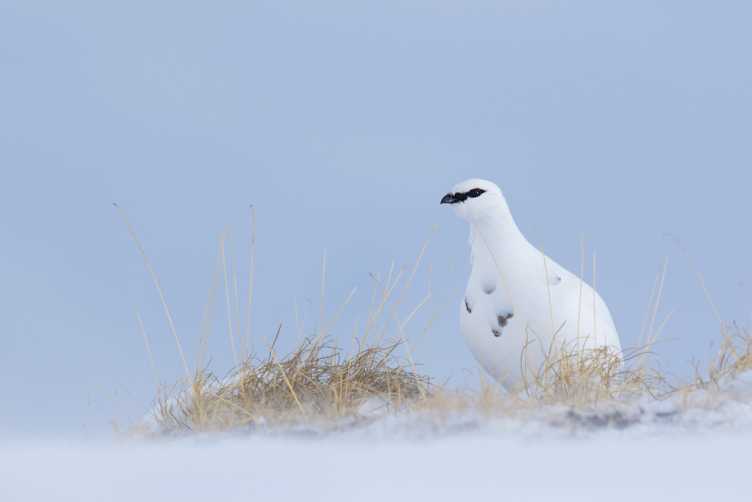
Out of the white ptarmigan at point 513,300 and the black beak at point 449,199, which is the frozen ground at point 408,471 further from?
the black beak at point 449,199

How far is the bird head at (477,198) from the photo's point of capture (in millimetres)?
4934

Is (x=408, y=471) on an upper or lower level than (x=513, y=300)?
lower

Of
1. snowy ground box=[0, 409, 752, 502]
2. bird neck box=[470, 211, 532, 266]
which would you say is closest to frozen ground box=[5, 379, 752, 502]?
snowy ground box=[0, 409, 752, 502]

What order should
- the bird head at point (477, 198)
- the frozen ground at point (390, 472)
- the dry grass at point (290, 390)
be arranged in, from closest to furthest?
the frozen ground at point (390, 472) < the dry grass at point (290, 390) < the bird head at point (477, 198)

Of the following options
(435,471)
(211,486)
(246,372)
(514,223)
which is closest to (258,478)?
(211,486)

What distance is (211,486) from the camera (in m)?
2.52

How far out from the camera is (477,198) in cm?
494

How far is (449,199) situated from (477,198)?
16 centimetres

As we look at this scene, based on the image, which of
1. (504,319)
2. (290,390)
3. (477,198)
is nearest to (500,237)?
(477,198)

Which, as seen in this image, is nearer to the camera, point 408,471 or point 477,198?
point 408,471

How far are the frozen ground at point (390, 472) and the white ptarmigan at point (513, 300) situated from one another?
190 cm

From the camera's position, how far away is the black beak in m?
5.02

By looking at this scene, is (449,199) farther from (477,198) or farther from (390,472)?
(390,472)

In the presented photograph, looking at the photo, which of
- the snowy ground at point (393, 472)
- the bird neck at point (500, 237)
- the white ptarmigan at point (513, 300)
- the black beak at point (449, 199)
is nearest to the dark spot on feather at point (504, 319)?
the white ptarmigan at point (513, 300)
